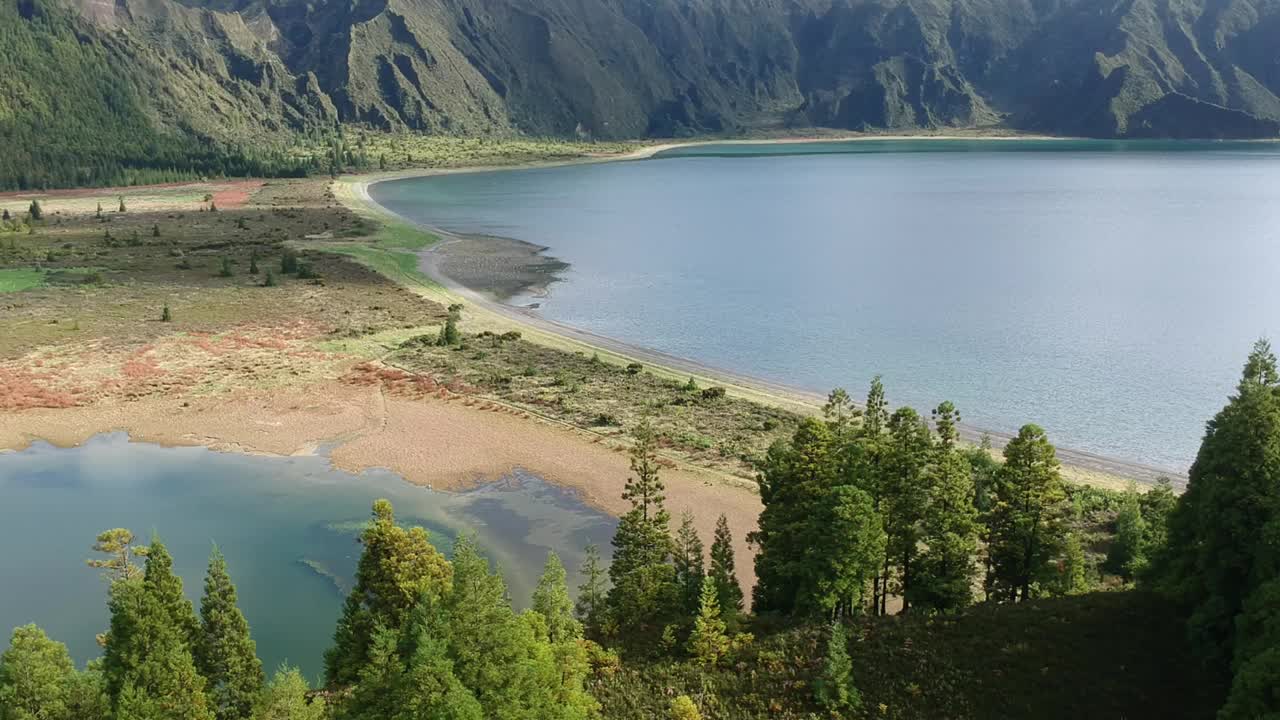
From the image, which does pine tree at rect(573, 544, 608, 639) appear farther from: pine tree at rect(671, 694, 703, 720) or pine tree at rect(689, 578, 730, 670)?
pine tree at rect(671, 694, 703, 720)

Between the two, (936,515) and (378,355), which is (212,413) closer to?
(378,355)

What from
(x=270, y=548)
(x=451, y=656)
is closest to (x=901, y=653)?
(x=451, y=656)

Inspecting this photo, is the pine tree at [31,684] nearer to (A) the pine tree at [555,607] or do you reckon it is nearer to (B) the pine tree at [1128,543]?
(A) the pine tree at [555,607]

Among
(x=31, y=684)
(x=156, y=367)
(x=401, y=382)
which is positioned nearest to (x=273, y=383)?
(x=401, y=382)

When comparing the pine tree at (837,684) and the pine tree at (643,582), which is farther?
the pine tree at (643,582)

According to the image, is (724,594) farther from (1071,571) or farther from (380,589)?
(1071,571)

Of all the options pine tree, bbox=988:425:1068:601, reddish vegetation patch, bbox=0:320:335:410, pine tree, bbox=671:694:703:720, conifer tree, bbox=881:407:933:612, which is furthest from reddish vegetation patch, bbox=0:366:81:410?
pine tree, bbox=988:425:1068:601

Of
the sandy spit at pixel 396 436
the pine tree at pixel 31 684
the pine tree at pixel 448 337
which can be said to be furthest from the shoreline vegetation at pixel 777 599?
the pine tree at pixel 448 337
